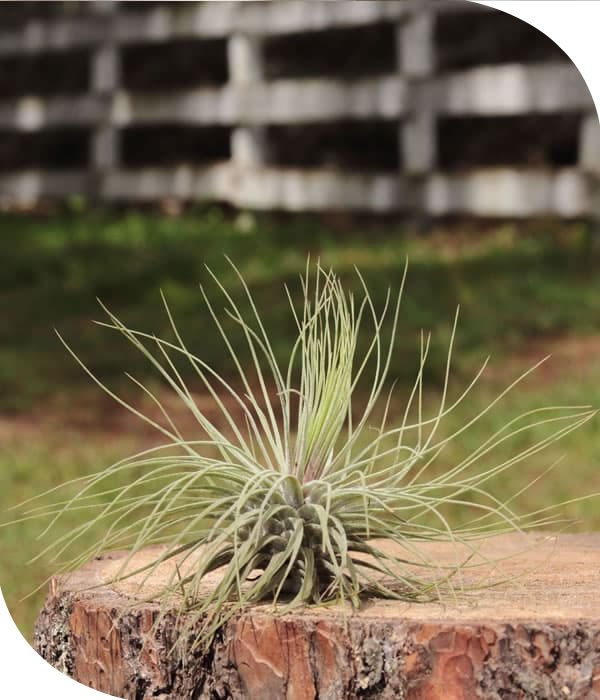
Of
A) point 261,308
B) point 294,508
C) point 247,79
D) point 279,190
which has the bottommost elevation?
point 261,308

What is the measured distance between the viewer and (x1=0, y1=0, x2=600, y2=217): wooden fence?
488cm

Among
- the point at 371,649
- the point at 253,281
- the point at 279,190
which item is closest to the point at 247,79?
the point at 279,190

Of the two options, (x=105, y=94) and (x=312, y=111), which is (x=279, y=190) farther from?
(x=105, y=94)

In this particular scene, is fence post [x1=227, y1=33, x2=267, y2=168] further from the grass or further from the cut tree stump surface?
the cut tree stump surface

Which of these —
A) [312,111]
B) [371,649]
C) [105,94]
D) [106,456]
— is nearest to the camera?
[371,649]

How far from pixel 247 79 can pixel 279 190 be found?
49 cm

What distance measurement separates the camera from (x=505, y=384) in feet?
12.0

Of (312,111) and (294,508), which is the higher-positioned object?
(294,508)

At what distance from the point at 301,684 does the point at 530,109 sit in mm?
3587

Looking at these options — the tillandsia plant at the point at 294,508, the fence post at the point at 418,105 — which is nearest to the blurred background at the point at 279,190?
A: the fence post at the point at 418,105

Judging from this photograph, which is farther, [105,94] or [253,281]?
[105,94]

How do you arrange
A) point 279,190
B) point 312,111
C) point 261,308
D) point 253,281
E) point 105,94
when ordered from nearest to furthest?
1. point 261,308
2. point 253,281
3. point 312,111
4. point 279,190
5. point 105,94

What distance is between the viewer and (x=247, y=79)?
5.57 m

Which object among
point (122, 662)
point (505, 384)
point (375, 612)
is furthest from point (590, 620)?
point (505, 384)
